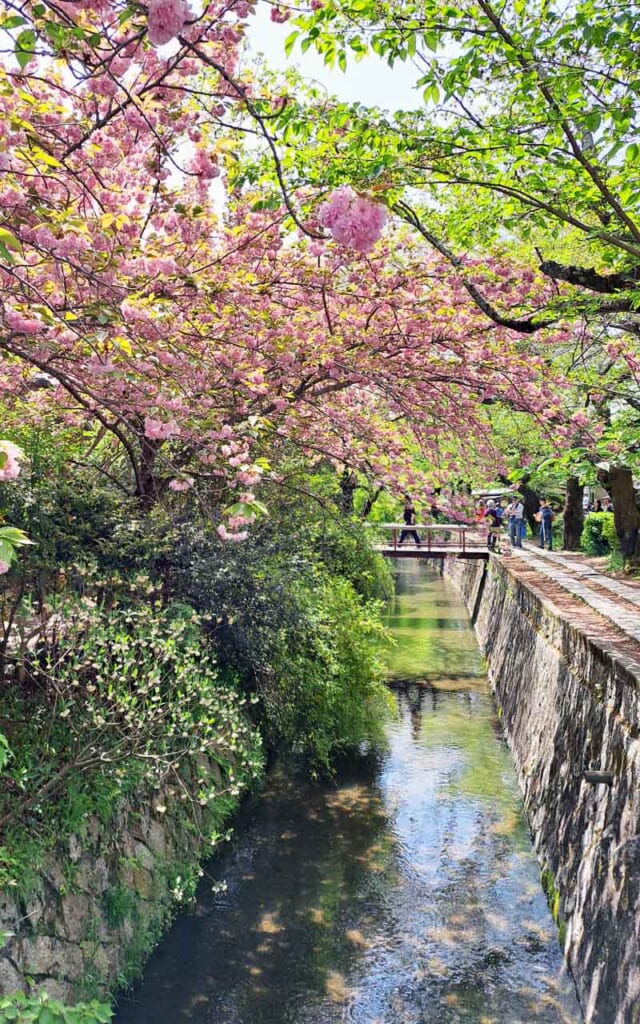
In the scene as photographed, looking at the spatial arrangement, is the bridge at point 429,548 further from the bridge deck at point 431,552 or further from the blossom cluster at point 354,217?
the blossom cluster at point 354,217

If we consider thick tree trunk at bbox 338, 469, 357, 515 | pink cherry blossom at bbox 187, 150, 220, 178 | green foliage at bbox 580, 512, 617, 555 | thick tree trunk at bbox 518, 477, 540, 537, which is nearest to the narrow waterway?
thick tree trunk at bbox 338, 469, 357, 515

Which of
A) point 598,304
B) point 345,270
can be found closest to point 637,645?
point 598,304

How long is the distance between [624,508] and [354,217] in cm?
1540

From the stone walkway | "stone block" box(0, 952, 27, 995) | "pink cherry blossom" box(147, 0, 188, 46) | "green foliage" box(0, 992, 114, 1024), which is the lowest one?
"stone block" box(0, 952, 27, 995)

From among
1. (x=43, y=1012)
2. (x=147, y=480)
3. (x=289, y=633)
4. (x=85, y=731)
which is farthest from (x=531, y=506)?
(x=43, y=1012)

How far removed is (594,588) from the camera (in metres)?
14.7

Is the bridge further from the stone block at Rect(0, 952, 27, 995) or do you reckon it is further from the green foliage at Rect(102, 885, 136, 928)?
the stone block at Rect(0, 952, 27, 995)

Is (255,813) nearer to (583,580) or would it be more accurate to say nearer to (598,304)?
(598,304)

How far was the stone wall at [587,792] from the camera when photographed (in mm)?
6074

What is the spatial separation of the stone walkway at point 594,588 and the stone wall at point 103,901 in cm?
539

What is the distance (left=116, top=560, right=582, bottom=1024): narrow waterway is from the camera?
268 inches

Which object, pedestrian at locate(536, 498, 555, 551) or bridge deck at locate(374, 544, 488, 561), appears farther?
Result: pedestrian at locate(536, 498, 555, 551)

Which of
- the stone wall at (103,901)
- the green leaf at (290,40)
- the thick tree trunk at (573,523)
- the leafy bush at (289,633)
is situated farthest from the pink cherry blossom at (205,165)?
the thick tree trunk at (573,523)

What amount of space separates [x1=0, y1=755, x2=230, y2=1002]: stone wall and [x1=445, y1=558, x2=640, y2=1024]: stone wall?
3698mm
